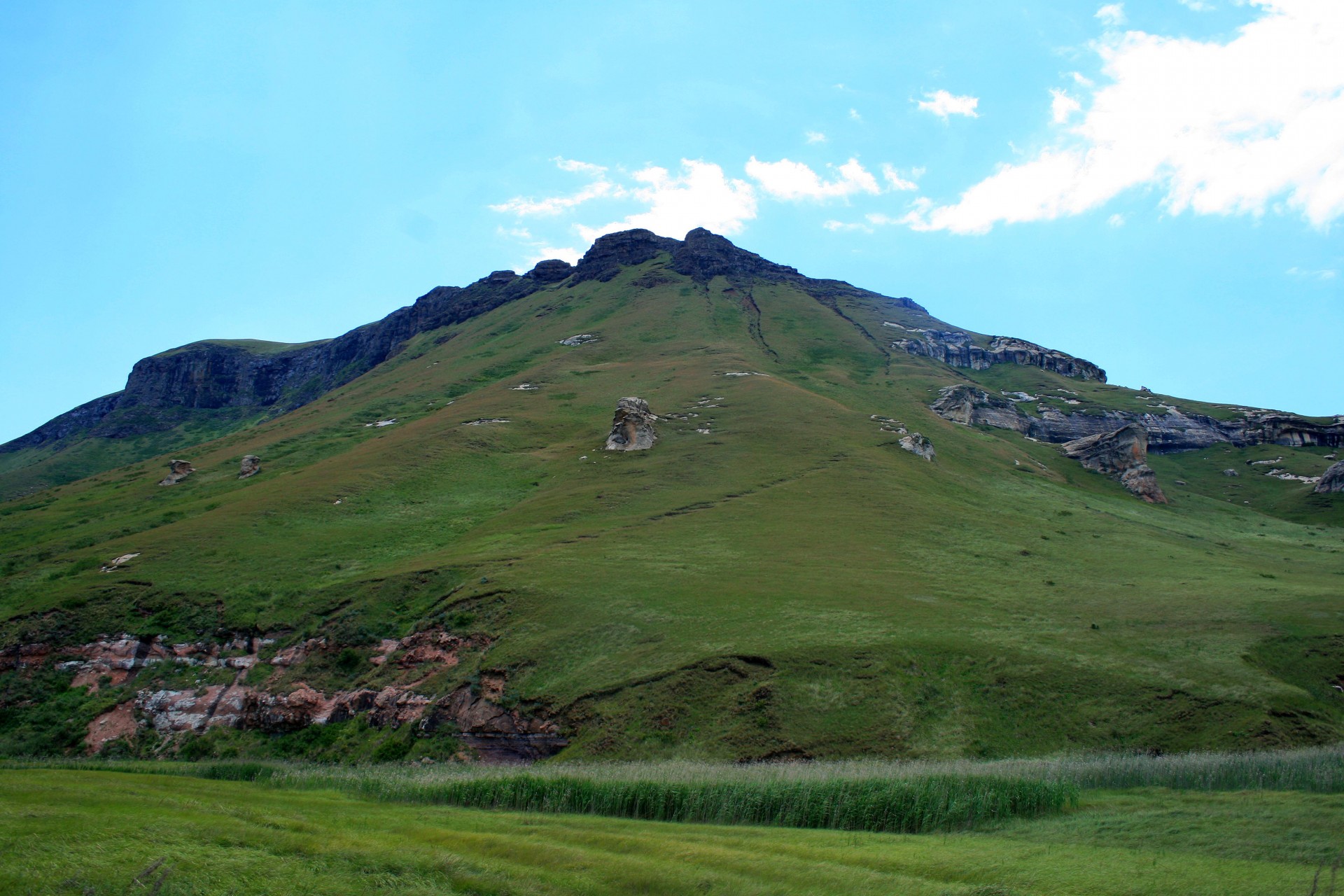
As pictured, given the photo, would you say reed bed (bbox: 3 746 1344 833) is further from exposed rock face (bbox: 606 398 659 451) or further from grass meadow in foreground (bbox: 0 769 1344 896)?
exposed rock face (bbox: 606 398 659 451)

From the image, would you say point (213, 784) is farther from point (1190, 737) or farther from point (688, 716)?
point (1190, 737)

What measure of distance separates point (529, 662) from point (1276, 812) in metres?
33.2

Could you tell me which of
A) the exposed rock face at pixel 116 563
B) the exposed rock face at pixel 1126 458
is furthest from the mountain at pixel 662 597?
the exposed rock face at pixel 116 563

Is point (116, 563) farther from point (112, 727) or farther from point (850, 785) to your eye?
point (850, 785)

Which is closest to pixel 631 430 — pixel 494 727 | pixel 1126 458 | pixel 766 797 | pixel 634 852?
pixel 494 727

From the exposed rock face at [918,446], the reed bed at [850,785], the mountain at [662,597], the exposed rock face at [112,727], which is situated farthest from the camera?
the exposed rock face at [918,446]

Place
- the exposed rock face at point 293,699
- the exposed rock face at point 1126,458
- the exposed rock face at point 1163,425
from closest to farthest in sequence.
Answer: the exposed rock face at point 293,699 < the exposed rock face at point 1126,458 < the exposed rock face at point 1163,425

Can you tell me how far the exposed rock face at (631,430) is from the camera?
93.1 meters

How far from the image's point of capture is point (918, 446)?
93500 millimetres

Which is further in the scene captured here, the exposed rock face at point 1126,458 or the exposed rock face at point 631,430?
the exposed rock face at point 1126,458

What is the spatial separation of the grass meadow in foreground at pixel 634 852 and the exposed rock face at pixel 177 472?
90.8m

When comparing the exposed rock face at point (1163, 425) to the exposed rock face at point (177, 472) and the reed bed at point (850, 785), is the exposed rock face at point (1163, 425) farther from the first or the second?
the exposed rock face at point (177, 472)

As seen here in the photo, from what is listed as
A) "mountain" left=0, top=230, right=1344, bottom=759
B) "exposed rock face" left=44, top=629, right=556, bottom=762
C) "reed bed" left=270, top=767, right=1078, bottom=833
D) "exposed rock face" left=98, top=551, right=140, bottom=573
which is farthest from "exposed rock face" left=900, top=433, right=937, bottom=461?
"exposed rock face" left=98, top=551, right=140, bottom=573

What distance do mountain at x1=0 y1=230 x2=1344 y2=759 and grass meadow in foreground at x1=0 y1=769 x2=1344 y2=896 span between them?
12903 mm
